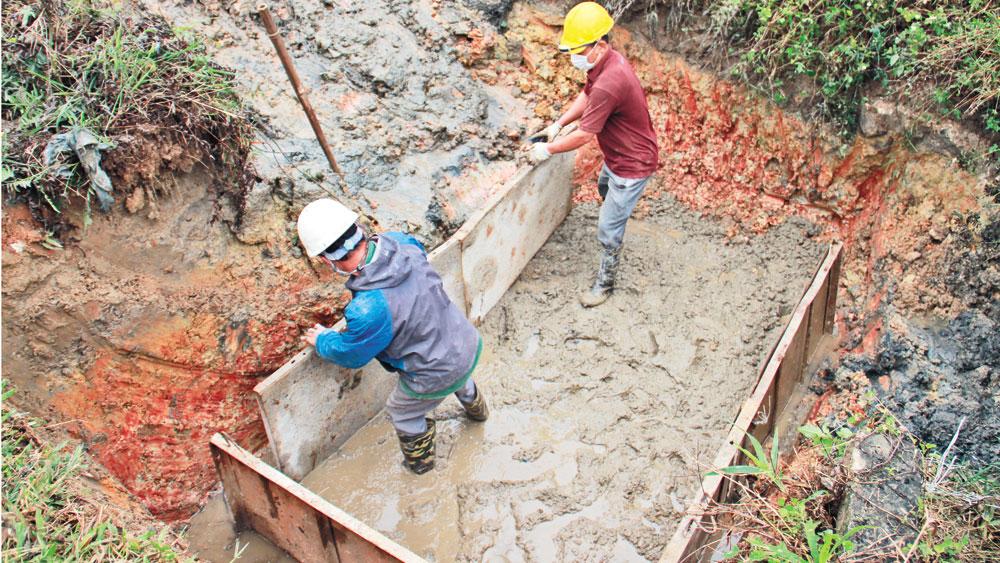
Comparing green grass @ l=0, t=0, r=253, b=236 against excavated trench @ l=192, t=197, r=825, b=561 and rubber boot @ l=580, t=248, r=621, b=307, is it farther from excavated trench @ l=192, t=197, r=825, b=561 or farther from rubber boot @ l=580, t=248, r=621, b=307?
rubber boot @ l=580, t=248, r=621, b=307

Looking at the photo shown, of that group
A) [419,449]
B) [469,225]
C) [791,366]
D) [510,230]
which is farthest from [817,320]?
[419,449]

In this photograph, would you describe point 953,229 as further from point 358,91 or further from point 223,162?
point 223,162

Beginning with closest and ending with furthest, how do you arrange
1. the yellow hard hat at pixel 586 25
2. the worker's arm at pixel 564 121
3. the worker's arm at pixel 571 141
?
the yellow hard hat at pixel 586 25
the worker's arm at pixel 571 141
the worker's arm at pixel 564 121

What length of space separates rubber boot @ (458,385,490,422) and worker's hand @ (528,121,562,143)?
1882 millimetres

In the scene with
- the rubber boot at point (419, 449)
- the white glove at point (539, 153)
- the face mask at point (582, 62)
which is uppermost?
the face mask at point (582, 62)

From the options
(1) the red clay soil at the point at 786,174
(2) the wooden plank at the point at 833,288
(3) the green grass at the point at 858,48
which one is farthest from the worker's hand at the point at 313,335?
(3) the green grass at the point at 858,48

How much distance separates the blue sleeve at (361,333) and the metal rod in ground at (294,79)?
1.33 m

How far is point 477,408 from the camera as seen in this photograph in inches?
164

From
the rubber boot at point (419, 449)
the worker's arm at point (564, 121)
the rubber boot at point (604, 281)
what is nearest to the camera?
the rubber boot at point (419, 449)

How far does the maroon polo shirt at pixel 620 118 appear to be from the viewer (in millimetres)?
4375

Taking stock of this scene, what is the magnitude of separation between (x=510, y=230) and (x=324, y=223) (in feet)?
6.42

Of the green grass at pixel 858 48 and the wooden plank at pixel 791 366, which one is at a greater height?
the green grass at pixel 858 48

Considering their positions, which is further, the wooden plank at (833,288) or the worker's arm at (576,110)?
the worker's arm at (576,110)

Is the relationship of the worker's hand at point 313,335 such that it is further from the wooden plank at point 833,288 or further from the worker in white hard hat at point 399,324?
the wooden plank at point 833,288
